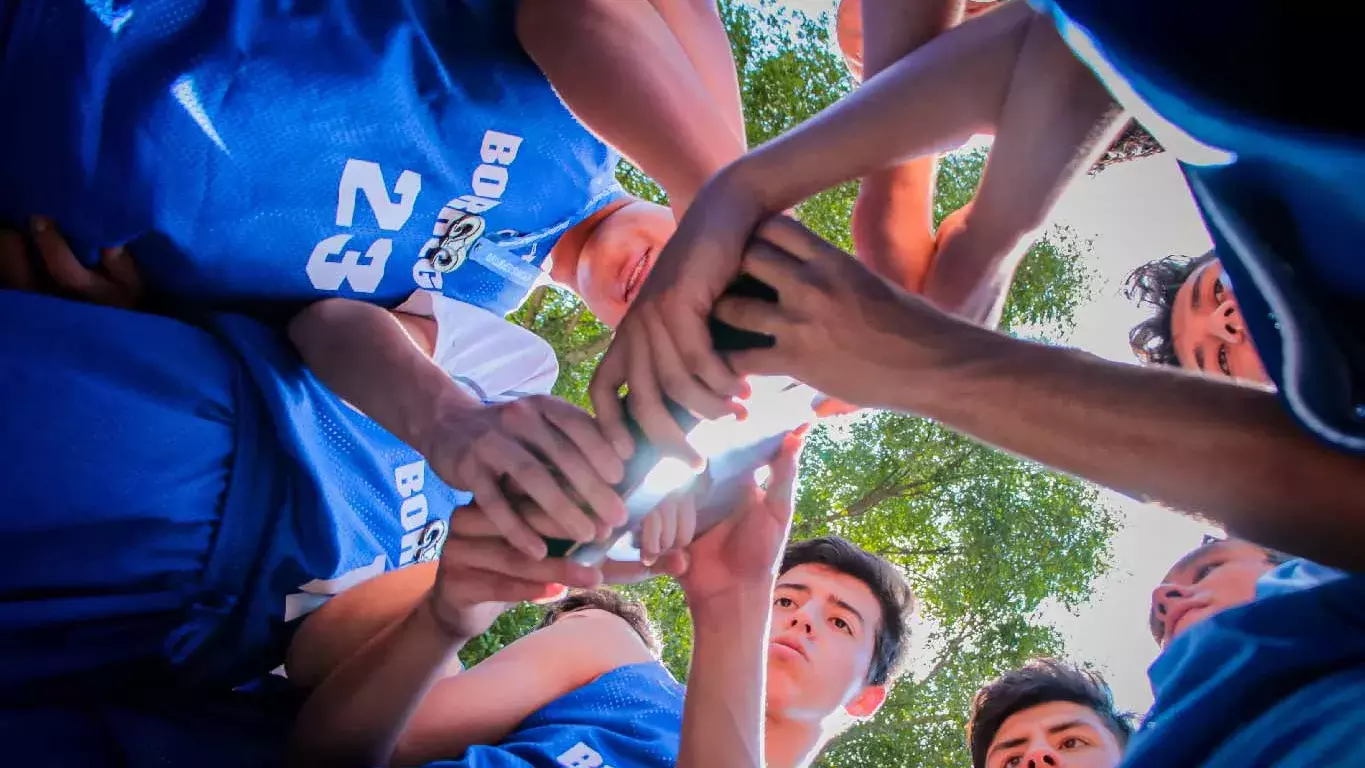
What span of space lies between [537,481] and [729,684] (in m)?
0.38

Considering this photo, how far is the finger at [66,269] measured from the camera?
2.68 feet

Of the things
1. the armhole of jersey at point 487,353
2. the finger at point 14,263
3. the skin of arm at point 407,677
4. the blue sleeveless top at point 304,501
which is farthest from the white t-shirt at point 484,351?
the finger at point 14,263

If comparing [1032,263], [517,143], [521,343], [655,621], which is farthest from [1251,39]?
[1032,263]

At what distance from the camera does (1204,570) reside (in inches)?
62.7

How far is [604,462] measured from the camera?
0.68m

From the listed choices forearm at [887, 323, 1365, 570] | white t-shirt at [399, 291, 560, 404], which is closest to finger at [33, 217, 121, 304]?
white t-shirt at [399, 291, 560, 404]

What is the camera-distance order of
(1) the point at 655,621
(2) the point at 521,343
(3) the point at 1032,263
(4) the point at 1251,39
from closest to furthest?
1. (4) the point at 1251,39
2. (2) the point at 521,343
3. (1) the point at 655,621
4. (3) the point at 1032,263

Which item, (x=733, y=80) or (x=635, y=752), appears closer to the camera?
(x=733, y=80)

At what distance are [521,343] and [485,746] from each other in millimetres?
485

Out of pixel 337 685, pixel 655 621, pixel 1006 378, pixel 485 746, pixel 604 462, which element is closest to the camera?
pixel 1006 378

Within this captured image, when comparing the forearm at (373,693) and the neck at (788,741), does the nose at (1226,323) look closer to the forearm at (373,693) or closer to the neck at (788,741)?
the neck at (788,741)

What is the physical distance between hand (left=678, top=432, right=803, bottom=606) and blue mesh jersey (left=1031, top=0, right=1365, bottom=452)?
1.75 ft

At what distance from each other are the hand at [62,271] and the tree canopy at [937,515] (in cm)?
323

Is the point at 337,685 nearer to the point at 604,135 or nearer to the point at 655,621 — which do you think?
the point at 604,135
